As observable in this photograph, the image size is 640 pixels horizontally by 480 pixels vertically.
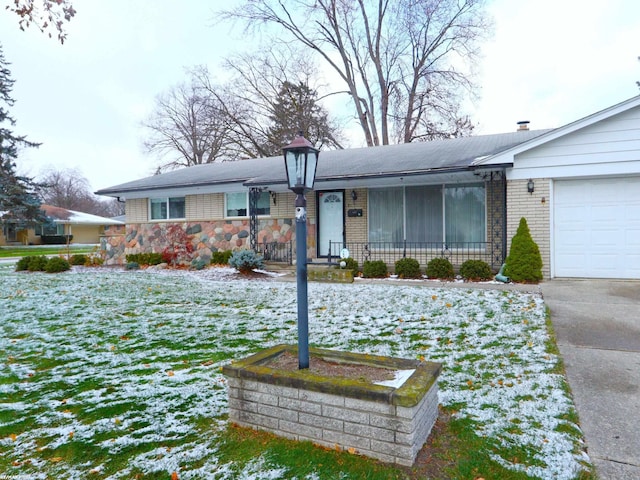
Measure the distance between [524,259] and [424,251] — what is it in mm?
2713

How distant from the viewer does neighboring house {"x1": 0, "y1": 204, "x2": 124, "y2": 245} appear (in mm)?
34156

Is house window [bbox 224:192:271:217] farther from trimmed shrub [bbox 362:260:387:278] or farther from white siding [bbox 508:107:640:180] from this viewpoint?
white siding [bbox 508:107:640:180]

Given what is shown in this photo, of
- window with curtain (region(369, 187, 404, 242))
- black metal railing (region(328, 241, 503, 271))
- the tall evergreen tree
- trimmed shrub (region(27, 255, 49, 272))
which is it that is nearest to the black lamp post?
black metal railing (region(328, 241, 503, 271))

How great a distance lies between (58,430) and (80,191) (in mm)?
63504

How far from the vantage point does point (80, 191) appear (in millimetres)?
57188

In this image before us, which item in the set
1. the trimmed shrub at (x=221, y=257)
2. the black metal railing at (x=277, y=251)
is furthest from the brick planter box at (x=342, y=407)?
the trimmed shrub at (x=221, y=257)

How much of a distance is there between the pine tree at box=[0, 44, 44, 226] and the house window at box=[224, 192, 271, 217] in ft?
71.9

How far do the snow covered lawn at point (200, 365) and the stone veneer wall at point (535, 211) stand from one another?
224cm

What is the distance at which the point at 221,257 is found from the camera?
1248 centimetres

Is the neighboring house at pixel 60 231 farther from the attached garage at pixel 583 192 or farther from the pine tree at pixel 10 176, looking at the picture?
the attached garage at pixel 583 192

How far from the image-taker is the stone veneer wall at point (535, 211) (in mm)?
8648

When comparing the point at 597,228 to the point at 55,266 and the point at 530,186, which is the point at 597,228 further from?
the point at 55,266

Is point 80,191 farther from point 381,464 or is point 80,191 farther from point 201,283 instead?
point 381,464

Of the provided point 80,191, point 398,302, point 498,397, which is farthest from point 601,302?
point 80,191
